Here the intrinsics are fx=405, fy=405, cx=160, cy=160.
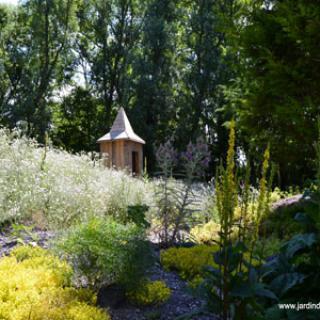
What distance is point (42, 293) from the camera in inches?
101

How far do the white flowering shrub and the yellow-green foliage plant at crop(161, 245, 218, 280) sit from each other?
140 centimetres

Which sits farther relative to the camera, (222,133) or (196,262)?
(222,133)

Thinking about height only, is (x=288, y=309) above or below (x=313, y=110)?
below

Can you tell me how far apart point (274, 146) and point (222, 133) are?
9794 mm

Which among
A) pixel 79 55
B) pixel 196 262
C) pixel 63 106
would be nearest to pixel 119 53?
pixel 79 55

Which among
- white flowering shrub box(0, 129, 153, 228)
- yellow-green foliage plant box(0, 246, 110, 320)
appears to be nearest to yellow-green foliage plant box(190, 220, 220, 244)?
white flowering shrub box(0, 129, 153, 228)

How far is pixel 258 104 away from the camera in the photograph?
623 centimetres

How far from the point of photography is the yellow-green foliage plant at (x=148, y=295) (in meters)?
2.59

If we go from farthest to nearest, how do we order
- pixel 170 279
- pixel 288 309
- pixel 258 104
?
pixel 258 104 < pixel 170 279 < pixel 288 309

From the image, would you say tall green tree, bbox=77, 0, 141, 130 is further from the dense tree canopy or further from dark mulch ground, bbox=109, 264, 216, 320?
dark mulch ground, bbox=109, 264, 216, 320

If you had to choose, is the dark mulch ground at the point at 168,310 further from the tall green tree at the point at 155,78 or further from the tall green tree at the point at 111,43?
the tall green tree at the point at 111,43

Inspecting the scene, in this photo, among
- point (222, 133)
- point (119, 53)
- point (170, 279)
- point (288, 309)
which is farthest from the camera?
point (119, 53)

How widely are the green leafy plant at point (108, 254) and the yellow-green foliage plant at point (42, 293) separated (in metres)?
0.16

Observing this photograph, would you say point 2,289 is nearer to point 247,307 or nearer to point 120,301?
point 120,301
